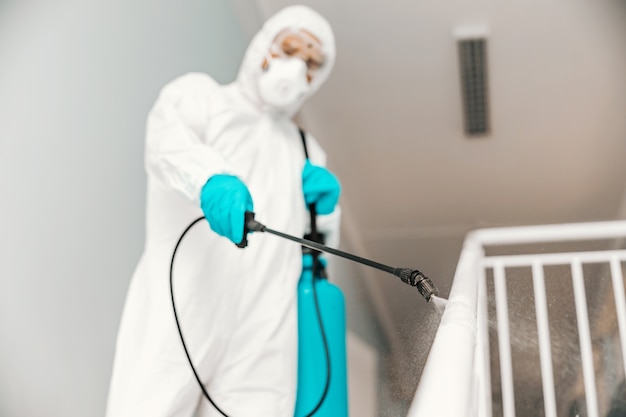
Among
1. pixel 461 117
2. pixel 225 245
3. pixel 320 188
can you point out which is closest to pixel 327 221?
pixel 320 188

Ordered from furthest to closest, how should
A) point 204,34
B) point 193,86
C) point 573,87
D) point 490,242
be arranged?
point 573,87 < point 204,34 < point 490,242 < point 193,86

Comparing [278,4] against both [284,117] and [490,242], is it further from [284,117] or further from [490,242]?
[490,242]

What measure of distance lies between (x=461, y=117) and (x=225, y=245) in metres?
1.47

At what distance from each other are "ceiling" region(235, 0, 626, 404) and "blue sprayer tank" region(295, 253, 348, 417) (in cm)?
50

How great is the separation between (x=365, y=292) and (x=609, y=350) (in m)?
0.53

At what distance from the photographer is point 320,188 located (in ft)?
4.07

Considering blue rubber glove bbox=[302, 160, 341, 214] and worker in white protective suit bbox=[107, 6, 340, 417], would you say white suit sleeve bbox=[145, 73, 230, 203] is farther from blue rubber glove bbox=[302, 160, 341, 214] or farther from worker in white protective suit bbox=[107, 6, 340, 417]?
blue rubber glove bbox=[302, 160, 341, 214]

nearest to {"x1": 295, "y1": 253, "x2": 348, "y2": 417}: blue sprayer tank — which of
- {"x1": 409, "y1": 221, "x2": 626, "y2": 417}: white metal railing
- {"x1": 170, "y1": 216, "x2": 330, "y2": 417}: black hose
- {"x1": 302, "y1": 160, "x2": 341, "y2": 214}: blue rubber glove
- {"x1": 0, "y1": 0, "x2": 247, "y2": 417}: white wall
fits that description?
{"x1": 170, "y1": 216, "x2": 330, "y2": 417}: black hose

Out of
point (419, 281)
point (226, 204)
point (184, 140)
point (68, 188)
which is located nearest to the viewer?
point (419, 281)

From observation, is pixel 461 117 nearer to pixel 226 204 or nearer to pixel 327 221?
pixel 327 221

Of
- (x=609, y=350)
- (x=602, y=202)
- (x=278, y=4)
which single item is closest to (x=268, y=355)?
(x=609, y=350)

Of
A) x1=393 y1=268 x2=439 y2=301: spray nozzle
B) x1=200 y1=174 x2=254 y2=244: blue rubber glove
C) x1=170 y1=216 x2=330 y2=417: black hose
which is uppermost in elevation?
x1=200 y1=174 x2=254 y2=244: blue rubber glove

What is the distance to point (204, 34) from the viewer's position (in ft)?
5.51

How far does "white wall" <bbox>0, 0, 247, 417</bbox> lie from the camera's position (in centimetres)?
99
